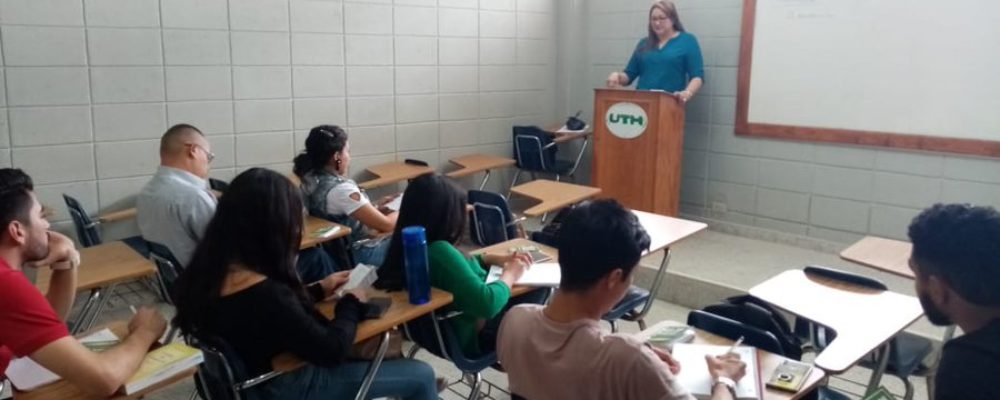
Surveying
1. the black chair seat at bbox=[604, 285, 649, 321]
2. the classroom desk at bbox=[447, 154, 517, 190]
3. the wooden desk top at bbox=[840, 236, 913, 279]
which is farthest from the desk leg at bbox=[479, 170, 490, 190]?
the wooden desk top at bbox=[840, 236, 913, 279]

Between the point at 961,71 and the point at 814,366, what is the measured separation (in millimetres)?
3346

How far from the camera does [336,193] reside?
3457 mm

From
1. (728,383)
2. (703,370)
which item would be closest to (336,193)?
(703,370)

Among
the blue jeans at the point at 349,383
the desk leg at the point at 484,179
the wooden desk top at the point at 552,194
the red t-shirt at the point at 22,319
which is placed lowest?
the blue jeans at the point at 349,383

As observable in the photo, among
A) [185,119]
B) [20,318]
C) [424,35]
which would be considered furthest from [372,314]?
[424,35]

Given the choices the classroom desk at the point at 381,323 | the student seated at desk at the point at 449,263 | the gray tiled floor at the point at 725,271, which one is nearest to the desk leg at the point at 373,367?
the classroom desk at the point at 381,323

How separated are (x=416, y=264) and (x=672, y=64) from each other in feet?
11.9

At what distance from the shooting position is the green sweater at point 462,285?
235cm

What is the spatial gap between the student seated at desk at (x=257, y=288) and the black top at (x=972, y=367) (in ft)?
4.61

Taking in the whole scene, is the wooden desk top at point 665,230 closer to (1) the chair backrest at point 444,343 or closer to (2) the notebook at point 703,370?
(1) the chair backrest at point 444,343

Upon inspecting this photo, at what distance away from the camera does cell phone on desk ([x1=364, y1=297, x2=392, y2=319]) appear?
7.23 ft

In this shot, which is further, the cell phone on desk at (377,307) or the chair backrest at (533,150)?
the chair backrest at (533,150)

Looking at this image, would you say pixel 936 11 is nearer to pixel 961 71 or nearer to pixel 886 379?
pixel 961 71

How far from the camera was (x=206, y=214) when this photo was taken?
9.80 feet
